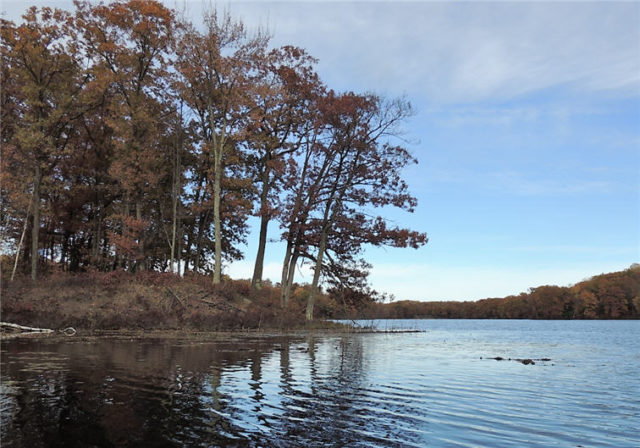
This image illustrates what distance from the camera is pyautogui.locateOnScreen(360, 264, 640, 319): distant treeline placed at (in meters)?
117

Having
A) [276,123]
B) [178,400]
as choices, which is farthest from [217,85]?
[178,400]

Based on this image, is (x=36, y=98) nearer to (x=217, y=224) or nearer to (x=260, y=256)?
(x=217, y=224)

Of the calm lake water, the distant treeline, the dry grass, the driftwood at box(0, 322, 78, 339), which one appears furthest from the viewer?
the distant treeline

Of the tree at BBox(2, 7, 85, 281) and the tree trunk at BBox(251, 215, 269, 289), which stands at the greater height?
the tree at BBox(2, 7, 85, 281)

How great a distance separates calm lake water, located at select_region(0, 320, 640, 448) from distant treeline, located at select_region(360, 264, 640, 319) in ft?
270

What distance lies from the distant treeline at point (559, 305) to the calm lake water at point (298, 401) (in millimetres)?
82317

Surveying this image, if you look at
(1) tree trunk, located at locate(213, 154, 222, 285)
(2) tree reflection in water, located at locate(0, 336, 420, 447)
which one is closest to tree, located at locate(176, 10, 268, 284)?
(1) tree trunk, located at locate(213, 154, 222, 285)

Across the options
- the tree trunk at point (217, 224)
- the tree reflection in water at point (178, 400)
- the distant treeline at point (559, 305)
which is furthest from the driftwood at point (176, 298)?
the distant treeline at point (559, 305)

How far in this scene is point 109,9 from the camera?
35.3m

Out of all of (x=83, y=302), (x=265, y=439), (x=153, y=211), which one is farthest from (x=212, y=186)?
(x=265, y=439)

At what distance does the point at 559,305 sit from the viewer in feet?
416

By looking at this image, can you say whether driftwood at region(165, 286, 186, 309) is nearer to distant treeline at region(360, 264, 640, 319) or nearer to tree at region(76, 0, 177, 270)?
tree at region(76, 0, 177, 270)

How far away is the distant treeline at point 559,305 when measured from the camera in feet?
383

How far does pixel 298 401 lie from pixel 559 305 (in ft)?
440
